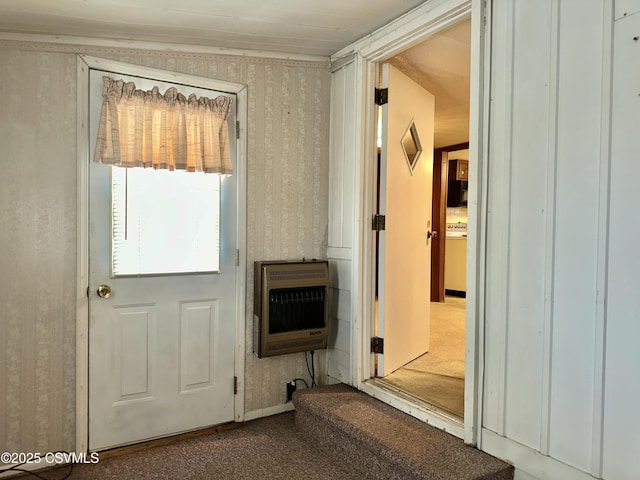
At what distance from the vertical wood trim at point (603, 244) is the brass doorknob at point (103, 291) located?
2.42 m

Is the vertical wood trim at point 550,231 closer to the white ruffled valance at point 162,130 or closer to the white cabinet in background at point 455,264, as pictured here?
the white ruffled valance at point 162,130

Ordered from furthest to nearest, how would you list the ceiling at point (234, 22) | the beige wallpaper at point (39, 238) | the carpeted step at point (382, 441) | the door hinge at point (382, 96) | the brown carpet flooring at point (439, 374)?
the door hinge at point (382, 96) → the brown carpet flooring at point (439, 374) → the beige wallpaper at point (39, 238) → the ceiling at point (234, 22) → the carpeted step at point (382, 441)

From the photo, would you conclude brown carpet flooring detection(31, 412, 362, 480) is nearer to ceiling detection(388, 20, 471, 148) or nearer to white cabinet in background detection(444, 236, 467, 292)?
ceiling detection(388, 20, 471, 148)

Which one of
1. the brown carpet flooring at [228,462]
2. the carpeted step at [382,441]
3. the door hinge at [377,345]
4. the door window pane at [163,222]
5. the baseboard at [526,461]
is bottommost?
the brown carpet flooring at [228,462]

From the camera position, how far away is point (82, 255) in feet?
8.07

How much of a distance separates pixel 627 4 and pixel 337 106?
1.84m

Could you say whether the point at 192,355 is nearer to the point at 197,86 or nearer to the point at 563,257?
the point at 197,86

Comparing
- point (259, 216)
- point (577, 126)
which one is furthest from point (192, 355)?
point (577, 126)

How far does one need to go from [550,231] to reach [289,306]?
165 cm

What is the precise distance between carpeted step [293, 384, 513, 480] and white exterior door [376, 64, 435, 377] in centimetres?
46

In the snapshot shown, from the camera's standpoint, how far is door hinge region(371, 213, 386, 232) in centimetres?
294

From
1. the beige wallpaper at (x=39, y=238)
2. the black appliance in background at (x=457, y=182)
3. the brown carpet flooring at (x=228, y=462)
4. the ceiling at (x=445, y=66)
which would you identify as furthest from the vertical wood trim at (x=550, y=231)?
the black appliance in background at (x=457, y=182)

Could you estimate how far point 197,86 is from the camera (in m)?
2.76

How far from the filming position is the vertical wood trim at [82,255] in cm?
245
